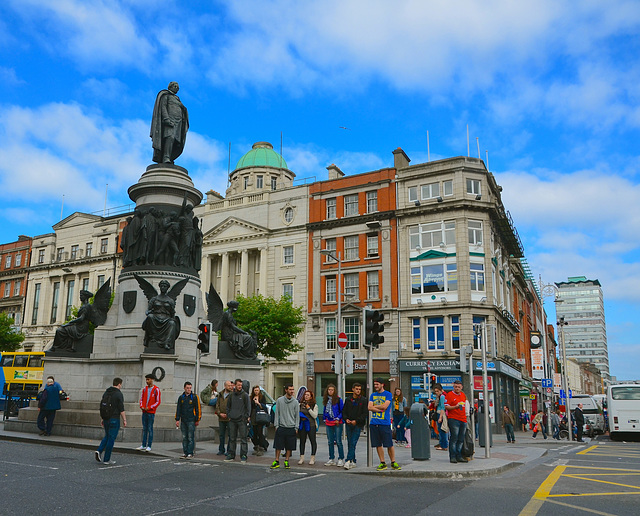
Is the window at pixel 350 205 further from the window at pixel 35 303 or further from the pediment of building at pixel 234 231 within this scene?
the window at pixel 35 303

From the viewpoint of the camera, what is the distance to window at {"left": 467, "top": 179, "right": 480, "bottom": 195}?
43094mm

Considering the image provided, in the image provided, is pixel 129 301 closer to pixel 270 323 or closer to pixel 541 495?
pixel 541 495

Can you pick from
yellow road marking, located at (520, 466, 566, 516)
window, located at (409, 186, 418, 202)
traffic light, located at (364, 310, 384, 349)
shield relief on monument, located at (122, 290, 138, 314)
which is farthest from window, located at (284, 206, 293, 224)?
yellow road marking, located at (520, 466, 566, 516)

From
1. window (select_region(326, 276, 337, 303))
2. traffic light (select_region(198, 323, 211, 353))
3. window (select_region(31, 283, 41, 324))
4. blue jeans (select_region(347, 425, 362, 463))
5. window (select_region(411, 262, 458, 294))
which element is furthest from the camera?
window (select_region(31, 283, 41, 324))

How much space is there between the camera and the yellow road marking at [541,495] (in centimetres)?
835

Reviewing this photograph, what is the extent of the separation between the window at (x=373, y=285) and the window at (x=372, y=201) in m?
5.06

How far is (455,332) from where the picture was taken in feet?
136

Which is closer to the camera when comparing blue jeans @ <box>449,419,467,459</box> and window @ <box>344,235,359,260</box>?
blue jeans @ <box>449,419,467,459</box>

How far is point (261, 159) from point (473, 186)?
23195 mm

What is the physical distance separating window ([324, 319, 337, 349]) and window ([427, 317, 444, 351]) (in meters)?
7.31

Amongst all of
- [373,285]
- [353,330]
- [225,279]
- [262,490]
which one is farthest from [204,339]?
[225,279]

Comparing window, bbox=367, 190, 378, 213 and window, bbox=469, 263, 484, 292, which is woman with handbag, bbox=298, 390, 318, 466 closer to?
window, bbox=469, 263, 484, 292

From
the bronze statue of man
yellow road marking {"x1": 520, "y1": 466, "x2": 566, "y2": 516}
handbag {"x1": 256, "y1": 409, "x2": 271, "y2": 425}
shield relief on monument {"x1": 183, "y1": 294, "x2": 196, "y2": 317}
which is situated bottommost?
yellow road marking {"x1": 520, "y1": 466, "x2": 566, "y2": 516}

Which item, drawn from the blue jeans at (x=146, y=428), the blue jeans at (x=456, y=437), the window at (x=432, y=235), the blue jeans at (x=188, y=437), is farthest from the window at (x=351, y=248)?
the blue jeans at (x=188, y=437)
